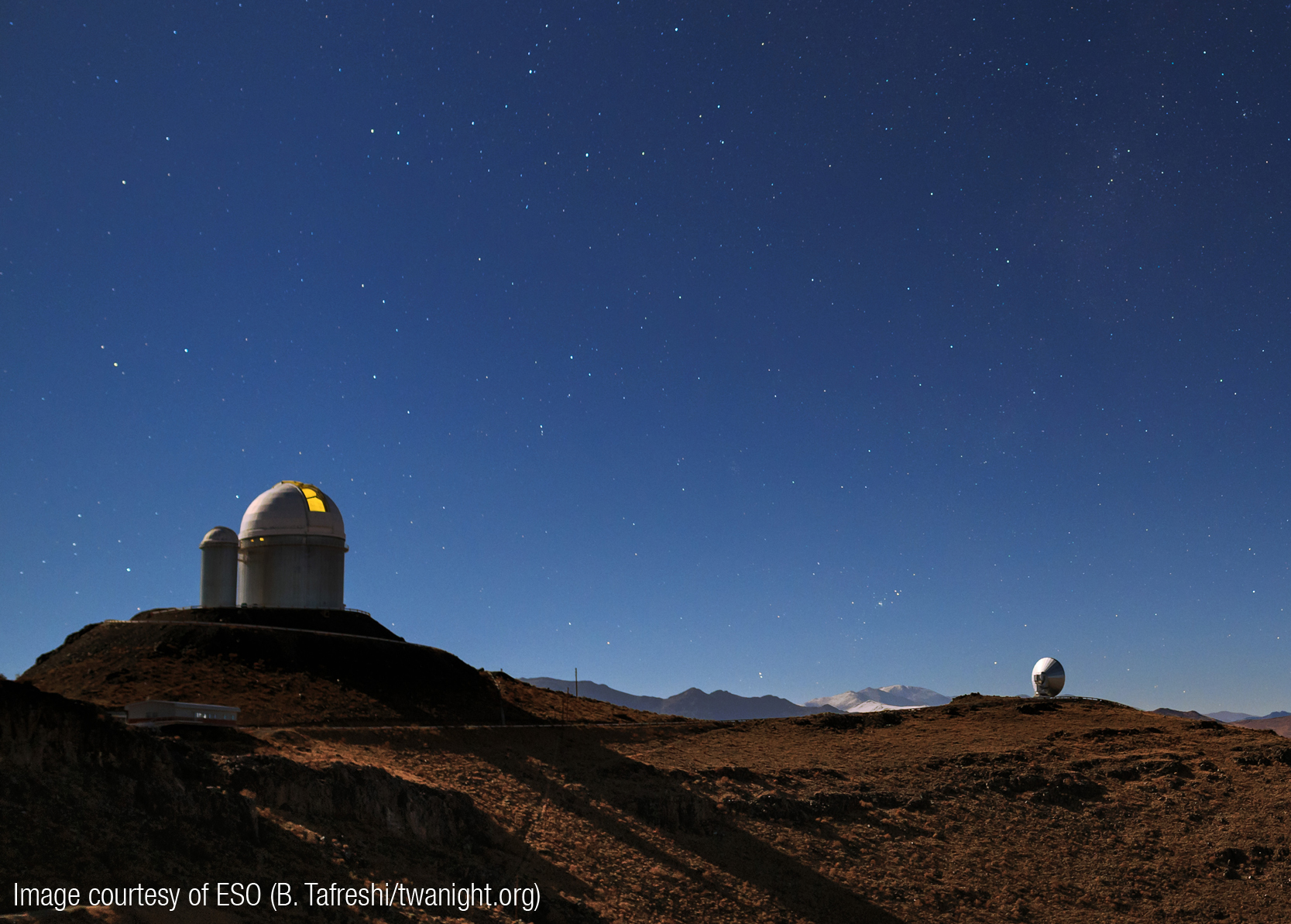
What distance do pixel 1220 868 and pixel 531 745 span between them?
2575 centimetres

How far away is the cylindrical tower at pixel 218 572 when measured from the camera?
164ft

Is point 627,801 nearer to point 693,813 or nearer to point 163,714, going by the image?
point 693,813

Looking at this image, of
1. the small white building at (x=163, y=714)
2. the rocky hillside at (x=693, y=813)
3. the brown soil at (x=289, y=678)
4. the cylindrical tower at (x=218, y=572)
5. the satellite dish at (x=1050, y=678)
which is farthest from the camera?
the satellite dish at (x=1050, y=678)

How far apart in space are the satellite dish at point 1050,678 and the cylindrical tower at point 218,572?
46985mm

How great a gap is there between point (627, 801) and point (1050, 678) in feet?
107

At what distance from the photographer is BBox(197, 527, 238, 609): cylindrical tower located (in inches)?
1970

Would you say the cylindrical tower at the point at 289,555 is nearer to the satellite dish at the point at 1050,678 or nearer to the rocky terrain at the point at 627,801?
the rocky terrain at the point at 627,801

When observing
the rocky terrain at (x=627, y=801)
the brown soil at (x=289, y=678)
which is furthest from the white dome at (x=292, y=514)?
the rocky terrain at (x=627, y=801)

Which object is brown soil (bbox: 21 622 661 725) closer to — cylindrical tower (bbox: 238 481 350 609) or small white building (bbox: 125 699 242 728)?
cylindrical tower (bbox: 238 481 350 609)

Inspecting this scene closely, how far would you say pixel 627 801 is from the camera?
105 feet

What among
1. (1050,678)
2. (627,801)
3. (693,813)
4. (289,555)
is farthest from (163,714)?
(1050,678)

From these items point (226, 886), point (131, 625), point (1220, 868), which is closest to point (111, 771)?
point (226, 886)

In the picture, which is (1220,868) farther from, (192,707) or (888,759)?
(192,707)

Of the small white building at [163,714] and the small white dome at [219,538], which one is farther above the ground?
the small white dome at [219,538]
